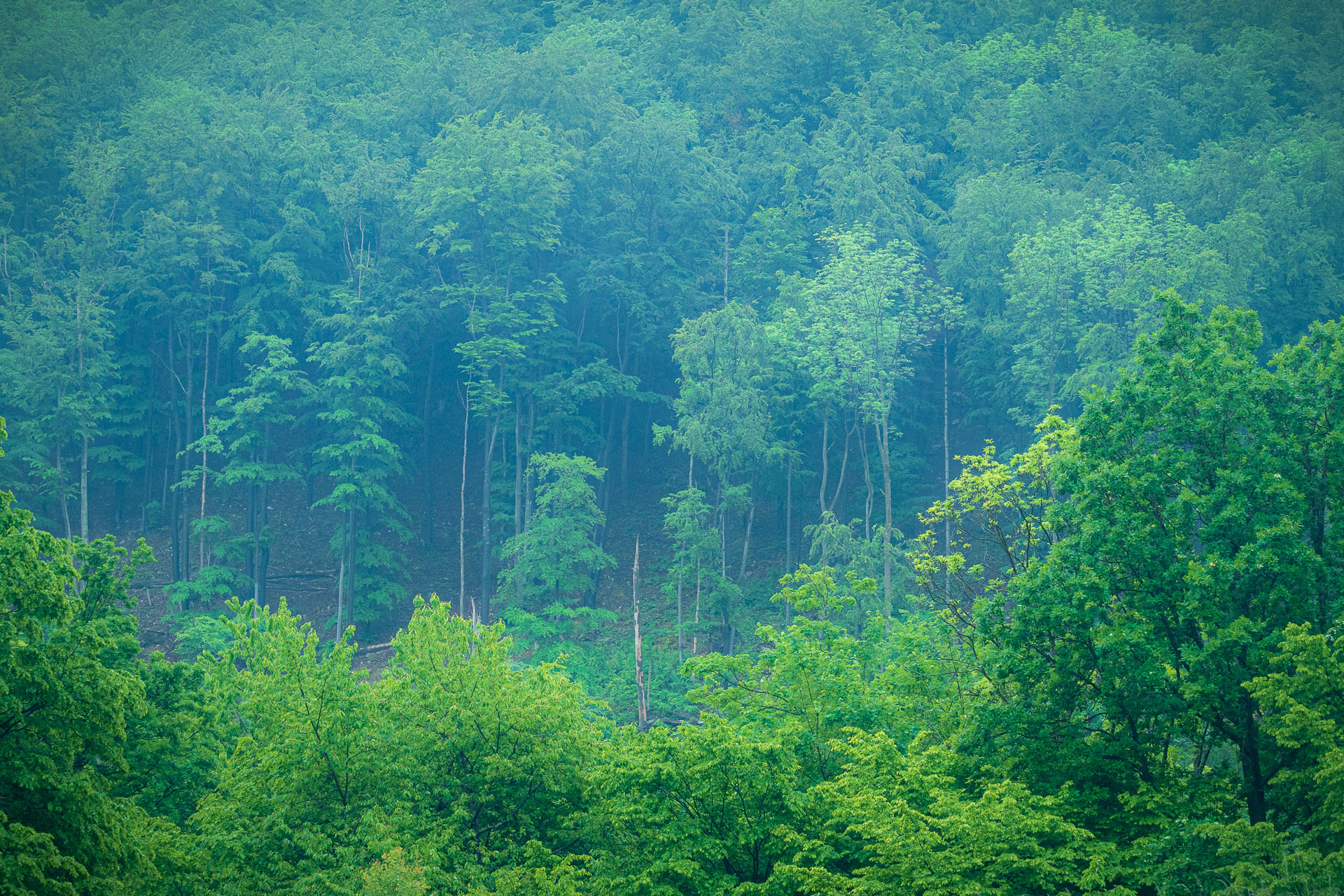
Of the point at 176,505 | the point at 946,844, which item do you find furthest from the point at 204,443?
the point at 946,844

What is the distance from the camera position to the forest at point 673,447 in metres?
16.9

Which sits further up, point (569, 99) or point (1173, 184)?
point (569, 99)

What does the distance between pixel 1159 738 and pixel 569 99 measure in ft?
119

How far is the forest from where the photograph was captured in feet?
55.6

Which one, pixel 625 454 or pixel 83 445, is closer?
pixel 83 445

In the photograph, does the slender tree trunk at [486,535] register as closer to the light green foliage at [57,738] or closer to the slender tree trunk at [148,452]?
the slender tree trunk at [148,452]

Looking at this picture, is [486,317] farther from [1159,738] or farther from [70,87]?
[1159,738]

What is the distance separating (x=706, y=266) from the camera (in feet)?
158

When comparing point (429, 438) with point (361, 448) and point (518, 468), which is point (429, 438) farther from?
point (518, 468)

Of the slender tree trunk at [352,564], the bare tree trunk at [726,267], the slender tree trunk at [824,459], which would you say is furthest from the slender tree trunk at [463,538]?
the slender tree trunk at [824,459]

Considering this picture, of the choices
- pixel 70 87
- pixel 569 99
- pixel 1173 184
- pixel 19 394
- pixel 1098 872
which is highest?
pixel 70 87

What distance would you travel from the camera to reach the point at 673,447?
41406 millimetres

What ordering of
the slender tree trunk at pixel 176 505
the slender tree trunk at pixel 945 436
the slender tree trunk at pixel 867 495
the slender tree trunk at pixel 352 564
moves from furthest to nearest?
the slender tree trunk at pixel 945 436 < the slender tree trunk at pixel 176 505 < the slender tree trunk at pixel 352 564 < the slender tree trunk at pixel 867 495

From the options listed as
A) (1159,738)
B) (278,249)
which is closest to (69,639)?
(1159,738)
